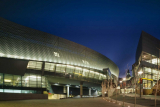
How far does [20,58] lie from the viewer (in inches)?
1533

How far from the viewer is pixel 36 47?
41.9 m

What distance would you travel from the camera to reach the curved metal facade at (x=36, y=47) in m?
36.7

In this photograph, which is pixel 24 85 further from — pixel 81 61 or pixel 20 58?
pixel 81 61

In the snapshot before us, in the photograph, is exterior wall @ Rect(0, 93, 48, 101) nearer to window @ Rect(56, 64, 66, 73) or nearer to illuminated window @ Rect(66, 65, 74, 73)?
window @ Rect(56, 64, 66, 73)

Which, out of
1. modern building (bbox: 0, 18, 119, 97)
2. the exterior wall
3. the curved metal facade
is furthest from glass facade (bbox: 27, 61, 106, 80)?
the exterior wall

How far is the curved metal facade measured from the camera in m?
36.7

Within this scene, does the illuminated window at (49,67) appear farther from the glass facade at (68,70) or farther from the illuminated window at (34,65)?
the illuminated window at (34,65)

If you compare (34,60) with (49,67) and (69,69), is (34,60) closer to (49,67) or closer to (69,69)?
(49,67)

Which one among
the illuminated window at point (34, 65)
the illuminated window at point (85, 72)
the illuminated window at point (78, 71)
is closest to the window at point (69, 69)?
the illuminated window at point (78, 71)

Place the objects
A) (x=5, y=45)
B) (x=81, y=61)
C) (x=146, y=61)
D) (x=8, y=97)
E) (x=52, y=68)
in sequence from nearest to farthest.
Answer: (x=8, y=97), (x=5, y=45), (x=52, y=68), (x=81, y=61), (x=146, y=61)

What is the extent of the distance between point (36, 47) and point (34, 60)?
4.05 meters

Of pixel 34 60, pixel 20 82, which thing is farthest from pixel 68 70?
pixel 20 82

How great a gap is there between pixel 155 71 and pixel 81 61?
95.8 feet

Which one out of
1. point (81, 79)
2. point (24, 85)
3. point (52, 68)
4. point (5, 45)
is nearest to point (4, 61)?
point (5, 45)
